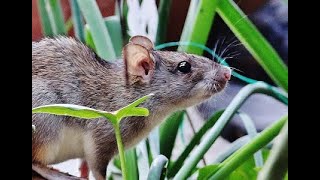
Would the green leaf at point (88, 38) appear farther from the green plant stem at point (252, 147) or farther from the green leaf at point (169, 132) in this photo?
the green plant stem at point (252, 147)

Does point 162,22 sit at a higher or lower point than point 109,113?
higher

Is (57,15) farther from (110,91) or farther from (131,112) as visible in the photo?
(131,112)

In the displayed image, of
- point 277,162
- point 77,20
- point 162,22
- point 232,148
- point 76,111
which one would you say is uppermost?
point 77,20

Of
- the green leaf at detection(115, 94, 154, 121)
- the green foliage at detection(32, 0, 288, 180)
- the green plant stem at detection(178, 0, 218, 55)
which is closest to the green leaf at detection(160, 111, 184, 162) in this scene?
the green foliage at detection(32, 0, 288, 180)

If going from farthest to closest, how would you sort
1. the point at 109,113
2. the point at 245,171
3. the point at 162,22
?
the point at 162,22, the point at 245,171, the point at 109,113

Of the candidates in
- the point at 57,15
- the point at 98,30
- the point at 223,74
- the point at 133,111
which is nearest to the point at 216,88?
the point at 223,74
